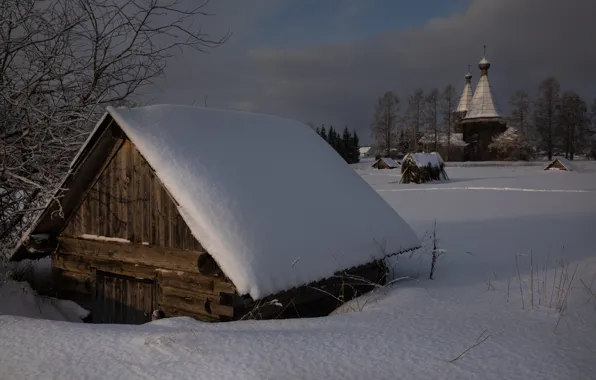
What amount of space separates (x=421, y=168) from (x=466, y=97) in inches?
1375

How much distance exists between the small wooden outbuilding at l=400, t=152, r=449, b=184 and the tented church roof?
88.4 feet

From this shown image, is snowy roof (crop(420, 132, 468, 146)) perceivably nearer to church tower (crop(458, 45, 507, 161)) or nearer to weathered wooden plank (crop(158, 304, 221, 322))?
church tower (crop(458, 45, 507, 161))

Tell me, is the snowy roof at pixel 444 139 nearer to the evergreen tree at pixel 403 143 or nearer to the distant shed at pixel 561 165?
the evergreen tree at pixel 403 143

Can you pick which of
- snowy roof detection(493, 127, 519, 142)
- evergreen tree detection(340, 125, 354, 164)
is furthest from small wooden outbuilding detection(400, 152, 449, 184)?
evergreen tree detection(340, 125, 354, 164)

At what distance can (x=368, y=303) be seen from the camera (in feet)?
17.3

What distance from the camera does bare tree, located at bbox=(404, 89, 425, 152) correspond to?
206 feet

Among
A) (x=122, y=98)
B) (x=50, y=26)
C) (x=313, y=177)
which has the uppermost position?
(x=50, y=26)

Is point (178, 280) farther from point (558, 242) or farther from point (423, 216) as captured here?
point (423, 216)

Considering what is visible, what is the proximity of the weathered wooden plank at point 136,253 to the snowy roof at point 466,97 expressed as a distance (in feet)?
198

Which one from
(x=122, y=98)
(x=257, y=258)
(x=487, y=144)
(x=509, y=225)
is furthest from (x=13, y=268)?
(x=487, y=144)

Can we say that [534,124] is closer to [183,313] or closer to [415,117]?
[415,117]

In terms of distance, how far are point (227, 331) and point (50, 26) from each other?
208 inches

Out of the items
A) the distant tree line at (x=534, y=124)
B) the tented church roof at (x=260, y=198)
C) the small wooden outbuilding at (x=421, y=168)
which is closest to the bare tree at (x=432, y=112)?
the distant tree line at (x=534, y=124)

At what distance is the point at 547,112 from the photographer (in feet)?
187
